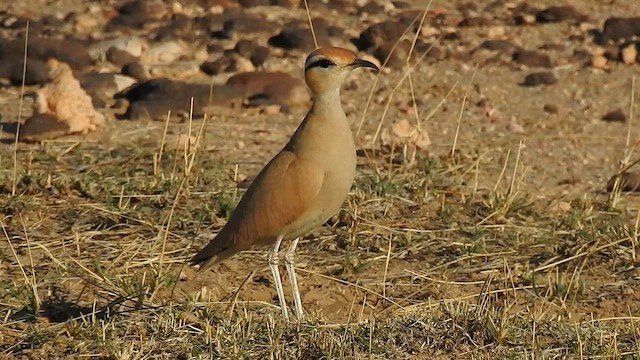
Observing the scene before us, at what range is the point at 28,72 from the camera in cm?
790

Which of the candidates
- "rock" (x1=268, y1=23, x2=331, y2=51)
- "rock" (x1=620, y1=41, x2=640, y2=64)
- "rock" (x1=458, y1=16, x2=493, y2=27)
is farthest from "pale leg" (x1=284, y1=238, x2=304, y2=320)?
"rock" (x1=458, y1=16, x2=493, y2=27)

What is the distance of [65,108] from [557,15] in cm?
418

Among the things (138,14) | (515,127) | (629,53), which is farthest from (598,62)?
(138,14)

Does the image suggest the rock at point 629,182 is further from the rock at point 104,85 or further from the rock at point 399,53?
the rock at point 104,85

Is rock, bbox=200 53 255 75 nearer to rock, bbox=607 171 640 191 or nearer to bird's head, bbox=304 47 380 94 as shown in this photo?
rock, bbox=607 171 640 191

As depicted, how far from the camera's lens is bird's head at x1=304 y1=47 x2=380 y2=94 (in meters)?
4.19

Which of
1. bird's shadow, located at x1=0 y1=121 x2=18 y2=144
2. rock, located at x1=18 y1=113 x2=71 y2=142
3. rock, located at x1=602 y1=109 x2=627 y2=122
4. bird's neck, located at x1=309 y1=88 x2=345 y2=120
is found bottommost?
rock, located at x1=602 y1=109 x2=627 y2=122

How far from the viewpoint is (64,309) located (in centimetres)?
425

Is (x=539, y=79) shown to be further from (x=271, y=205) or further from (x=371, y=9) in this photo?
(x=271, y=205)

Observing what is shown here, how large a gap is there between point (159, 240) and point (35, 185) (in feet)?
2.79

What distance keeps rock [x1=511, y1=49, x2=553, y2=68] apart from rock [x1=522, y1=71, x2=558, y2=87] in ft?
0.94

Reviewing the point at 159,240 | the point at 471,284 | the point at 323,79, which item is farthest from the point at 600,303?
the point at 159,240

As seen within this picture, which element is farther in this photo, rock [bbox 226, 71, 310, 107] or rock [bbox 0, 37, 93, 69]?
rock [bbox 0, 37, 93, 69]

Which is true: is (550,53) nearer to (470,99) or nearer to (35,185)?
(470,99)
